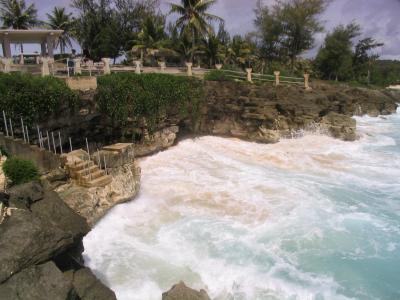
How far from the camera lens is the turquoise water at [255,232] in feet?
28.9

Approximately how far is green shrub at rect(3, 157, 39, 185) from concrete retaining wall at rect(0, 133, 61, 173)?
133cm

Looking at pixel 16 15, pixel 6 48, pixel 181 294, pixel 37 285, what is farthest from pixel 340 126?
pixel 16 15

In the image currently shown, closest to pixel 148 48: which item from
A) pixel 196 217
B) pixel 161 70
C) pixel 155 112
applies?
pixel 161 70

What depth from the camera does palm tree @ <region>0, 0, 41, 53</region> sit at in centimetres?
3416

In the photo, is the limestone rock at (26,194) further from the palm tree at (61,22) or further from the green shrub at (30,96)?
the palm tree at (61,22)

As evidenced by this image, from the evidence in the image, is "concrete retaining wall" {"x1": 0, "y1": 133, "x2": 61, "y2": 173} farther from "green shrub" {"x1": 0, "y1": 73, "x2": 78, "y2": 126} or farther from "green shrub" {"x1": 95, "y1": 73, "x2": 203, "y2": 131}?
"green shrub" {"x1": 95, "y1": 73, "x2": 203, "y2": 131}

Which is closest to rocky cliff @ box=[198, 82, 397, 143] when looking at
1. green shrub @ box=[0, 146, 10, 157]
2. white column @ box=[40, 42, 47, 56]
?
white column @ box=[40, 42, 47, 56]

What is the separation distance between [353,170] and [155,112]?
10318 mm

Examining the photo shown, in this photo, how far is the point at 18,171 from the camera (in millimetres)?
9742

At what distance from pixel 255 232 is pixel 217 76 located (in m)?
15.9

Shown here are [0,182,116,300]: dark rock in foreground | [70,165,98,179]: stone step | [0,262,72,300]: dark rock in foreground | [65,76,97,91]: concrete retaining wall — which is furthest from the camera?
[65,76,97,91]: concrete retaining wall

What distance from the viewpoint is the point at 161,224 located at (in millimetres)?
11609

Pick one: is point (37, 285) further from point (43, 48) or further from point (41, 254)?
point (43, 48)

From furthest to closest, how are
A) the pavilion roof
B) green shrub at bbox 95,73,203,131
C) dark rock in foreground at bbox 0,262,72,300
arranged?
the pavilion roof → green shrub at bbox 95,73,203,131 → dark rock in foreground at bbox 0,262,72,300
